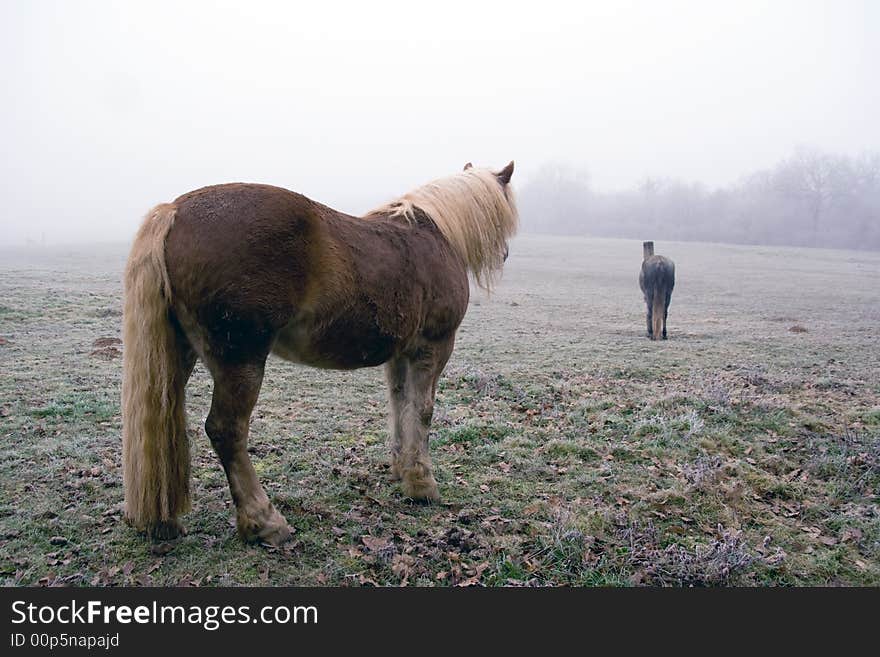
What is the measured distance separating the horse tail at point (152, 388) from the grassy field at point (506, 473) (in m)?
0.35

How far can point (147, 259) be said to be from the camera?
9.35ft

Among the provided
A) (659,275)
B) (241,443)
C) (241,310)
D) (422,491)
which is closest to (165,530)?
(241,443)

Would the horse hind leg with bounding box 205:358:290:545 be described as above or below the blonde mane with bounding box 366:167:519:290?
below

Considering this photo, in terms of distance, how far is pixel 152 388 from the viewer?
2986 millimetres

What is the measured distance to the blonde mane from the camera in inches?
162

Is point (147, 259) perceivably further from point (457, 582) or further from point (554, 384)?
point (554, 384)

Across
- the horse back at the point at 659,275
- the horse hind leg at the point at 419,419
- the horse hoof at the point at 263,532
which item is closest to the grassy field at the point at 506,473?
the horse hoof at the point at 263,532

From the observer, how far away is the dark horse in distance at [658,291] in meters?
11.7

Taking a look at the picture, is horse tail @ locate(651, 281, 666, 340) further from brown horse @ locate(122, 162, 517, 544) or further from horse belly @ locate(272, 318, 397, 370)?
horse belly @ locate(272, 318, 397, 370)

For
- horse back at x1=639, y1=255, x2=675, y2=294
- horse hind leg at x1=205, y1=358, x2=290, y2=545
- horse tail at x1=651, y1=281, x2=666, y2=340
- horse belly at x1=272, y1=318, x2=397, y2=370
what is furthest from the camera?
horse back at x1=639, y1=255, x2=675, y2=294

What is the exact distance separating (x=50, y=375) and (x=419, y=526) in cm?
587

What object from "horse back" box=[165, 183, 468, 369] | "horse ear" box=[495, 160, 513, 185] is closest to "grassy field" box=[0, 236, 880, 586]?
"horse back" box=[165, 183, 468, 369]

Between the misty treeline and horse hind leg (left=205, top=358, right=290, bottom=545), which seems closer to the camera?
horse hind leg (left=205, top=358, right=290, bottom=545)

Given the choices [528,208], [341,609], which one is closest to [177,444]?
[341,609]
